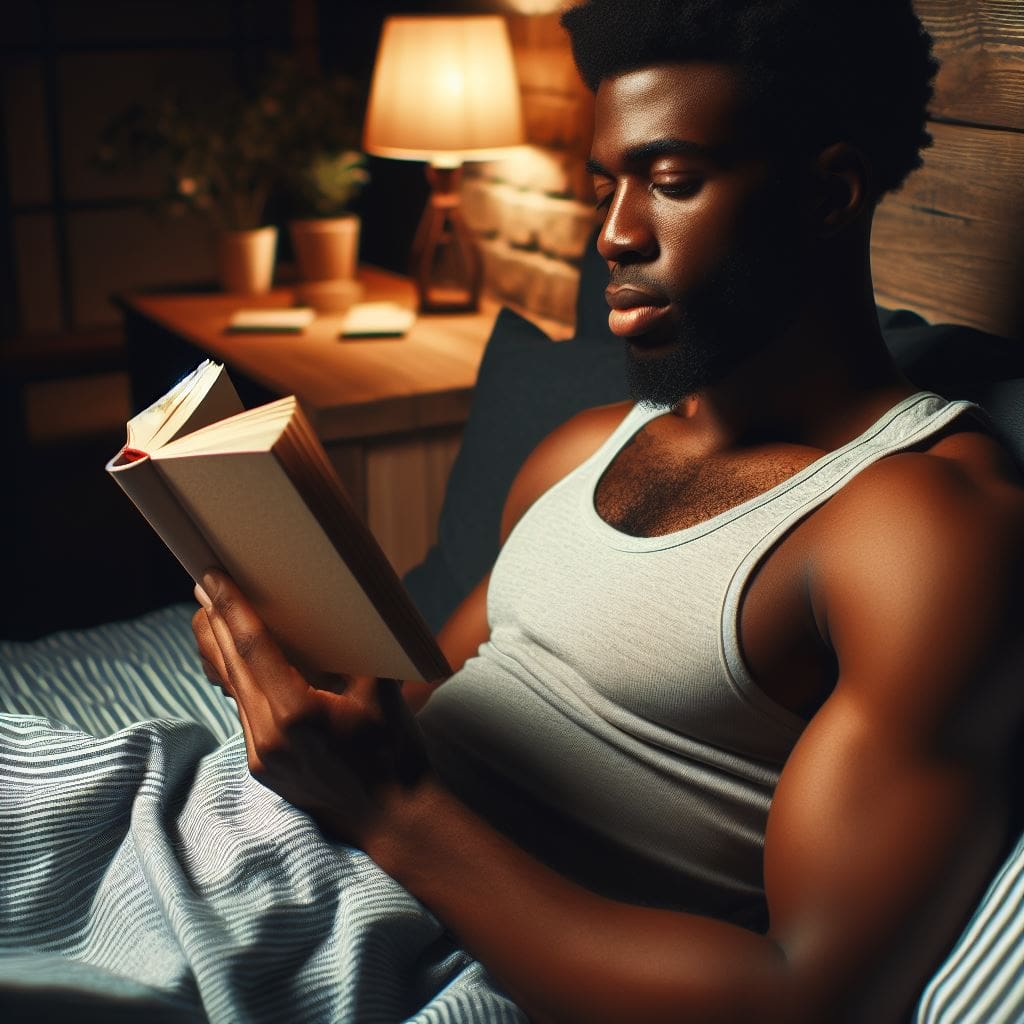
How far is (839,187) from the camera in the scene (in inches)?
34.9

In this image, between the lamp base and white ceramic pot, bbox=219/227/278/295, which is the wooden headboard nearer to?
the lamp base

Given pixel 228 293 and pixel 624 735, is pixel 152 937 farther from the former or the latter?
pixel 228 293

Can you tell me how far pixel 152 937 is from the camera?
31.7 inches

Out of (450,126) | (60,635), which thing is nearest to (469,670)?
(60,635)

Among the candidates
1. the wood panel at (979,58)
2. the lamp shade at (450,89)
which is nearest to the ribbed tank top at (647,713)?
the wood panel at (979,58)

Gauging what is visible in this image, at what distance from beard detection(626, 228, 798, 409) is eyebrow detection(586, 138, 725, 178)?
2.9 inches

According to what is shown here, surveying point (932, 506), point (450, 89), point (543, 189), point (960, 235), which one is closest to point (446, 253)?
point (543, 189)

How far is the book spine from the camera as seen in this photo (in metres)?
0.78

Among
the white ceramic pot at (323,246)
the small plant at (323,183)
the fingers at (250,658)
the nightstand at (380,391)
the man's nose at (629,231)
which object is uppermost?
the man's nose at (629,231)

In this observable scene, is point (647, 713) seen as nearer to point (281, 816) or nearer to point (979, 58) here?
point (281, 816)

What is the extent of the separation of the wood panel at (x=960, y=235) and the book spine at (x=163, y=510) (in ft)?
2.72

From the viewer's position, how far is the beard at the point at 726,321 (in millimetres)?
877

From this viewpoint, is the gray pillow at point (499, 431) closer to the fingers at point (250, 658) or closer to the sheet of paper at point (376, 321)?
the fingers at point (250, 658)

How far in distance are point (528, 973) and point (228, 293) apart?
1951 mm
